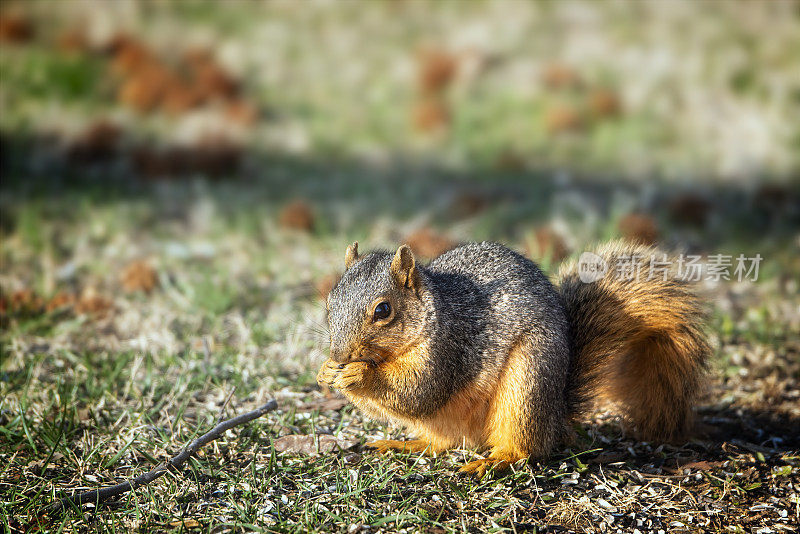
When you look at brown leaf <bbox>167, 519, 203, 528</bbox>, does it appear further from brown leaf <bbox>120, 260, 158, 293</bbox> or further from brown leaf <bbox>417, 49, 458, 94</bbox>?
brown leaf <bbox>417, 49, 458, 94</bbox>

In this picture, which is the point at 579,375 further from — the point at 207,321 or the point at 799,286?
the point at 799,286

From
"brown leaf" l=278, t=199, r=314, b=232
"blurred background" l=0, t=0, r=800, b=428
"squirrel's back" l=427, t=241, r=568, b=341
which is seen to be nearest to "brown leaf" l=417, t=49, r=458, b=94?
"blurred background" l=0, t=0, r=800, b=428

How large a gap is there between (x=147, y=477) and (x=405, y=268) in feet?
3.94

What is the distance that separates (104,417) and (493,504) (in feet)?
5.74

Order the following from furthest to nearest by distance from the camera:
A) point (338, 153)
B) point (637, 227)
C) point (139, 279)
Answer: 1. point (338, 153)
2. point (637, 227)
3. point (139, 279)

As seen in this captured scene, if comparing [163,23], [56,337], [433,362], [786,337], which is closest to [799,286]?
[786,337]

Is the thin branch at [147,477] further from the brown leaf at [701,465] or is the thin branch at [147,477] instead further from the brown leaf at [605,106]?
the brown leaf at [605,106]

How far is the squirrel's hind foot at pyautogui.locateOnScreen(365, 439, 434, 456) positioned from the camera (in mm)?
2939

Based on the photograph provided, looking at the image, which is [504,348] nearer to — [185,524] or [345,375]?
[345,375]

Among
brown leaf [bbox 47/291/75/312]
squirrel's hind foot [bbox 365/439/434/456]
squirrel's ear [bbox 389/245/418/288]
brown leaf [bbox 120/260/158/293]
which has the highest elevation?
squirrel's ear [bbox 389/245/418/288]

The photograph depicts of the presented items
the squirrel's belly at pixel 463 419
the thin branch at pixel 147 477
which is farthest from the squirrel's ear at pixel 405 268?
the thin branch at pixel 147 477

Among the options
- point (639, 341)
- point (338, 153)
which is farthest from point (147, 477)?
point (338, 153)

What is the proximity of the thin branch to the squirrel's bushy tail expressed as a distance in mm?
1329

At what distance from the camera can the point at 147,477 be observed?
103 inches
